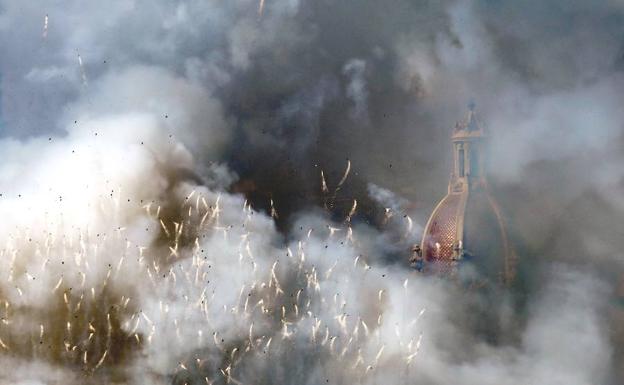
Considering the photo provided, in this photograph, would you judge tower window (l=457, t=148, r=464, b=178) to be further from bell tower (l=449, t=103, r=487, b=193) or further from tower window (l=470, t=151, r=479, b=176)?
tower window (l=470, t=151, r=479, b=176)

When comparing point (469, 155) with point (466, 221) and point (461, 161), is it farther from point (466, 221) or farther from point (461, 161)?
point (466, 221)

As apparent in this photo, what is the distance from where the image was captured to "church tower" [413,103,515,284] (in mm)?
43062

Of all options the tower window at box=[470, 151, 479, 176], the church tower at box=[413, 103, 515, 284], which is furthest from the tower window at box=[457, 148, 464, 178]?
the tower window at box=[470, 151, 479, 176]

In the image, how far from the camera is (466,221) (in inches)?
1740

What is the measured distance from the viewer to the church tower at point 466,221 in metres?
43.1

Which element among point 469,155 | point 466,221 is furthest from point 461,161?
point 466,221

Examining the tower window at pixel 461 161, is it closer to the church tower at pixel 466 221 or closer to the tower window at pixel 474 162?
the church tower at pixel 466 221

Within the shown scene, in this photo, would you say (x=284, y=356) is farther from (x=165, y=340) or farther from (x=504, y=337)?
(x=504, y=337)

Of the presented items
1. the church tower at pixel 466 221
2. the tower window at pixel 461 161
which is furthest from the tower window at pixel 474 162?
the tower window at pixel 461 161

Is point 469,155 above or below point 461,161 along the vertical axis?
above

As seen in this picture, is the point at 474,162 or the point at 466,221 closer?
the point at 474,162

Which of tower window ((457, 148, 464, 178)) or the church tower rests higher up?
tower window ((457, 148, 464, 178))

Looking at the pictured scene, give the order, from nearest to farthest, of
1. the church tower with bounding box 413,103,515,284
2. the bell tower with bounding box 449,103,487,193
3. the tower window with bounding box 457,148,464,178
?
1. the church tower with bounding box 413,103,515,284
2. the bell tower with bounding box 449,103,487,193
3. the tower window with bounding box 457,148,464,178

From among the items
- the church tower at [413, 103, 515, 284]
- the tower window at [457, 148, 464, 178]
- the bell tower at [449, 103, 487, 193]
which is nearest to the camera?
the church tower at [413, 103, 515, 284]
